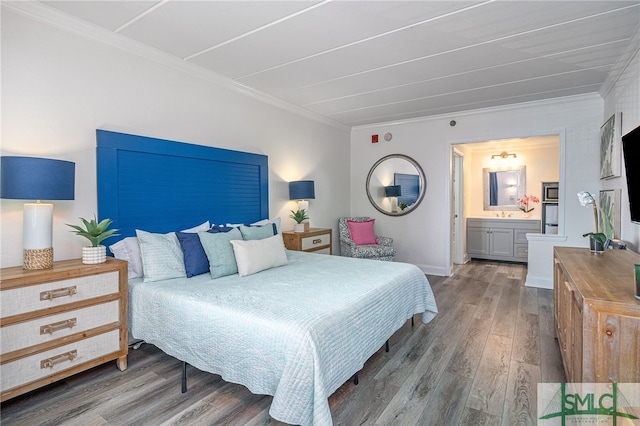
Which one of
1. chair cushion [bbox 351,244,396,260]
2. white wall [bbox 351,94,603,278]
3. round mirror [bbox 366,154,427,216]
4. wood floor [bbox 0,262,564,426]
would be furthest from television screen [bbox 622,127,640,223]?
round mirror [bbox 366,154,427,216]

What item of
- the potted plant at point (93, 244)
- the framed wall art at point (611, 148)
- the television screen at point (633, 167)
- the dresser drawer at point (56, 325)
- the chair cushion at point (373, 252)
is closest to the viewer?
the dresser drawer at point (56, 325)

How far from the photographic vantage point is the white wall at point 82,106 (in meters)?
2.12

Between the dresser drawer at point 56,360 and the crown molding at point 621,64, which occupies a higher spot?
the crown molding at point 621,64

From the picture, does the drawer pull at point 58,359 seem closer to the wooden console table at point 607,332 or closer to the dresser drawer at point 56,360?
the dresser drawer at point 56,360

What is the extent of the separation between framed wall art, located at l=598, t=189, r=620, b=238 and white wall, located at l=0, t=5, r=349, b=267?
377 centimetres

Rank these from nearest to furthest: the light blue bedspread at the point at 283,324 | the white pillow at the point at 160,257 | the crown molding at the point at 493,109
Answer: the light blue bedspread at the point at 283,324
the white pillow at the point at 160,257
the crown molding at the point at 493,109

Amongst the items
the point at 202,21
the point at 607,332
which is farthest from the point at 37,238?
the point at 607,332

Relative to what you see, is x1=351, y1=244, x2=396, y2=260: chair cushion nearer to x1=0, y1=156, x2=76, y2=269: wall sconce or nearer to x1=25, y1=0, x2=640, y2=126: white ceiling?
x1=25, y1=0, x2=640, y2=126: white ceiling

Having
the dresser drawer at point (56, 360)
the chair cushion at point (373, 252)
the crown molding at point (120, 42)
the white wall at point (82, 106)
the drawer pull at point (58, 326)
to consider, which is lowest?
the dresser drawer at point (56, 360)

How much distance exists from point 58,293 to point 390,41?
9.62ft

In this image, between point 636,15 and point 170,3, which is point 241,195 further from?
point 636,15

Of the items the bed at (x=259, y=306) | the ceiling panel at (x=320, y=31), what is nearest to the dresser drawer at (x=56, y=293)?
the bed at (x=259, y=306)

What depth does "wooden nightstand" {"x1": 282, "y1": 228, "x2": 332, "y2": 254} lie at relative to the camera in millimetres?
4065

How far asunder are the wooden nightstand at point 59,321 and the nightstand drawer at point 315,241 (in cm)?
221
